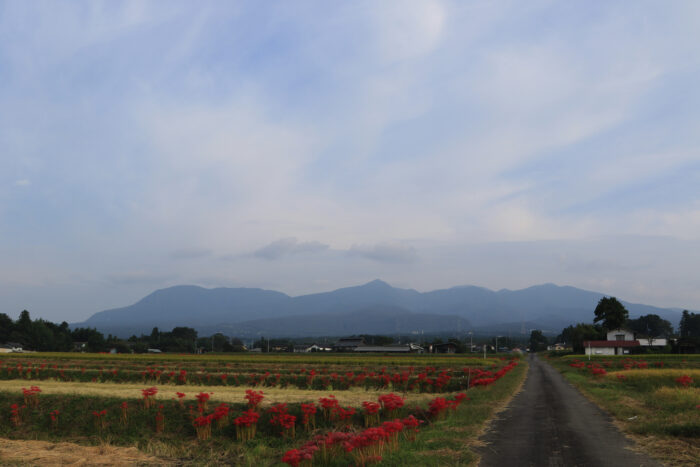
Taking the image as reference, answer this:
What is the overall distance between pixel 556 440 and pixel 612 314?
112 m

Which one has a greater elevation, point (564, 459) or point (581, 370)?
point (564, 459)

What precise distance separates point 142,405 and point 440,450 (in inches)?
455

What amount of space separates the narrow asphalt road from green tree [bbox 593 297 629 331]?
102522mm

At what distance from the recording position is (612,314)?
365 ft

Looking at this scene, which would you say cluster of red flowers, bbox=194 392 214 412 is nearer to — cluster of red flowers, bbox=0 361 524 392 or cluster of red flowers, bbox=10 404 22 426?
cluster of red flowers, bbox=10 404 22 426

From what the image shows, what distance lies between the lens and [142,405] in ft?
59.9

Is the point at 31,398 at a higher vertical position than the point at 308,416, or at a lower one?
lower

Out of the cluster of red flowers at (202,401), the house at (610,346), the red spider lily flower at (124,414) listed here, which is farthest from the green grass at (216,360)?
the cluster of red flowers at (202,401)

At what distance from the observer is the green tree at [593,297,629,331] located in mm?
110537

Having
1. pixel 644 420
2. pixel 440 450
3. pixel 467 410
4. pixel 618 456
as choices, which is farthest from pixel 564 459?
pixel 467 410

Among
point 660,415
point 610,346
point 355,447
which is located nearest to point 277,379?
point 660,415

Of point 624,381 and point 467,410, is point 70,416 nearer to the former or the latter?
point 467,410

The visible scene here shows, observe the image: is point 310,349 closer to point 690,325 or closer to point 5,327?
point 5,327

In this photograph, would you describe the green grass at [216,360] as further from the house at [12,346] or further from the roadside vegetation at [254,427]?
the house at [12,346]
